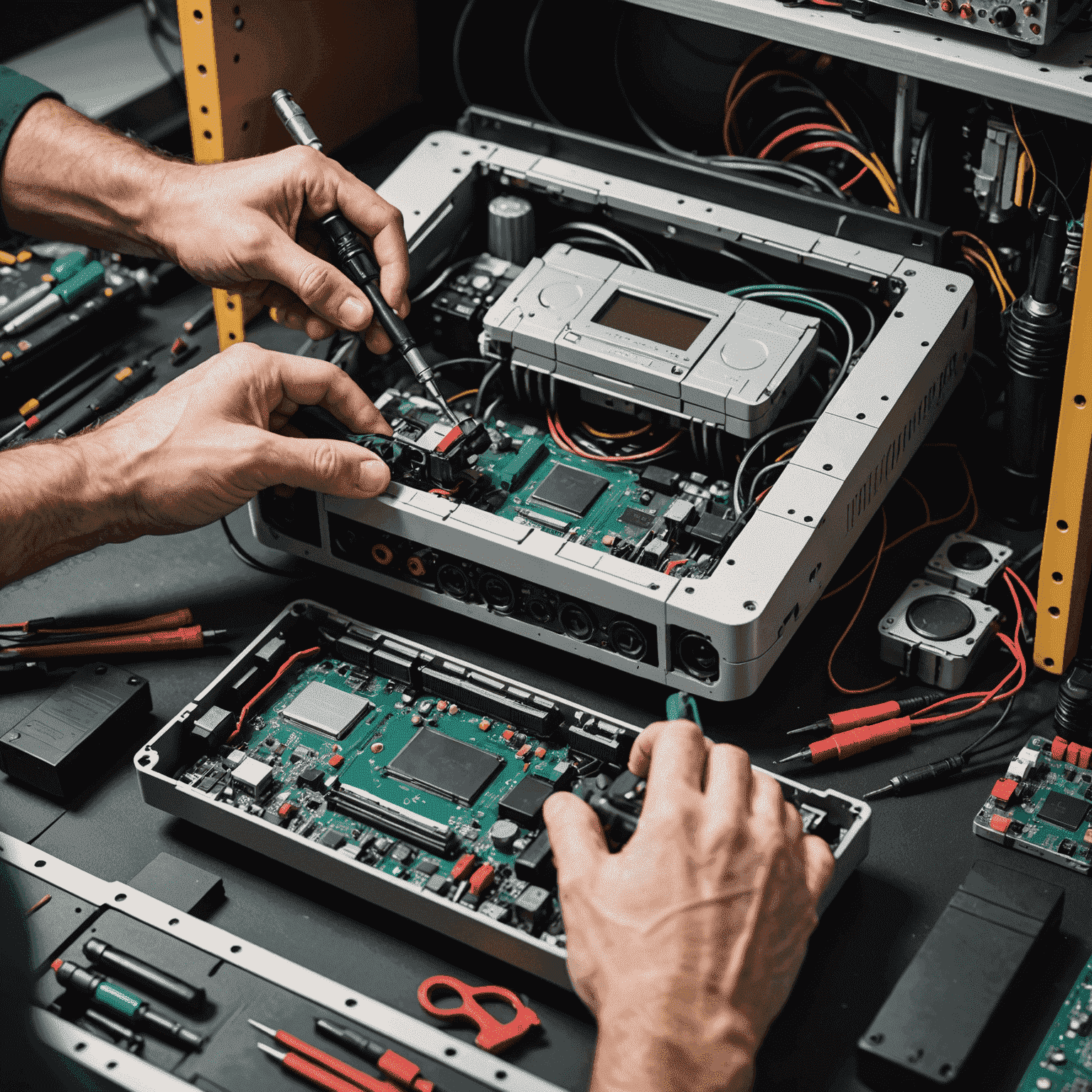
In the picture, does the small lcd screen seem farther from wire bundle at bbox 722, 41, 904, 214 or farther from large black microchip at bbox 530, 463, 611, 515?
wire bundle at bbox 722, 41, 904, 214

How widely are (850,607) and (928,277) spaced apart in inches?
22.0

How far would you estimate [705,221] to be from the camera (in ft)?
8.90

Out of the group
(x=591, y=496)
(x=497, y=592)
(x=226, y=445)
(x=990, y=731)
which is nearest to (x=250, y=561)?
(x=226, y=445)

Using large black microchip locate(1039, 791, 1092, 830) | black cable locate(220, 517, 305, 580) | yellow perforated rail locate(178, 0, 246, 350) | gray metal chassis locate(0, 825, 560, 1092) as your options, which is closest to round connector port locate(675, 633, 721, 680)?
large black microchip locate(1039, 791, 1092, 830)

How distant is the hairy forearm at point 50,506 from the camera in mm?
2373

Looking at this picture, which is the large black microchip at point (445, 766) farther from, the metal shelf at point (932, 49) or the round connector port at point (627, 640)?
the metal shelf at point (932, 49)

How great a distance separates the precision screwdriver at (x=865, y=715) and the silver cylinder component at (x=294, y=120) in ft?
4.16

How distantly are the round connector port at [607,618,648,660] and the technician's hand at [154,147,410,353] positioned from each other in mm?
683

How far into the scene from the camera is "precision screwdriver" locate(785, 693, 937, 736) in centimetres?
239


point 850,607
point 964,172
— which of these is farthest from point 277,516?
point 964,172

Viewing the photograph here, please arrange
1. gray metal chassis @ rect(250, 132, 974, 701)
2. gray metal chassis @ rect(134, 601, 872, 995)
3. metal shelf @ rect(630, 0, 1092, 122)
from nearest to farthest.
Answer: gray metal chassis @ rect(134, 601, 872, 995) → metal shelf @ rect(630, 0, 1092, 122) → gray metal chassis @ rect(250, 132, 974, 701)

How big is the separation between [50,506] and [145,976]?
29.6 inches

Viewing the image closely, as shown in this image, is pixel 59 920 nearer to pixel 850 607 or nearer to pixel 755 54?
pixel 850 607

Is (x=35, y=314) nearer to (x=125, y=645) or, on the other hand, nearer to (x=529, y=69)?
(x=125, y=645)
